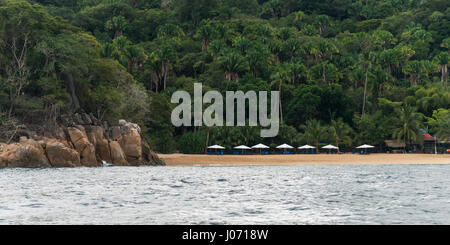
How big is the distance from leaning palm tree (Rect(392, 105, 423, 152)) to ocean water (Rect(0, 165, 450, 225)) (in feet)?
163

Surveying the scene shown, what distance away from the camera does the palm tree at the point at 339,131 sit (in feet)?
270

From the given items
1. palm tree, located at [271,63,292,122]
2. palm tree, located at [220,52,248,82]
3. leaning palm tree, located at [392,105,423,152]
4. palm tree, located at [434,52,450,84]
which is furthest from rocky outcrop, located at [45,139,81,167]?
palm tree, located at [434,52,450,84]

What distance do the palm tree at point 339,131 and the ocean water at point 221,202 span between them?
48.0 meters

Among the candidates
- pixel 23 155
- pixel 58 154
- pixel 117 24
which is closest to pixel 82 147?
pixel 58 154

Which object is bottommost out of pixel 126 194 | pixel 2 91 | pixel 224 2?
pixel 126 194

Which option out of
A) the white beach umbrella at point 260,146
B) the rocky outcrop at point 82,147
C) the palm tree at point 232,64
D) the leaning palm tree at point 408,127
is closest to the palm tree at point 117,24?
the palm tree at point 232,64

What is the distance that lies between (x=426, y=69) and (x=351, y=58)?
14.4 metres

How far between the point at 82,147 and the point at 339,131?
46179 mm

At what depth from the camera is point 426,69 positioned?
102 m

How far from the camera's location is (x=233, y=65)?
9575cm

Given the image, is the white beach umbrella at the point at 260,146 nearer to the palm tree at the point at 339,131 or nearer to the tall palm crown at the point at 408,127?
the palm tree at the point at 339,131

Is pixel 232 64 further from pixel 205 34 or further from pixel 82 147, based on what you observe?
pixel 82 147
